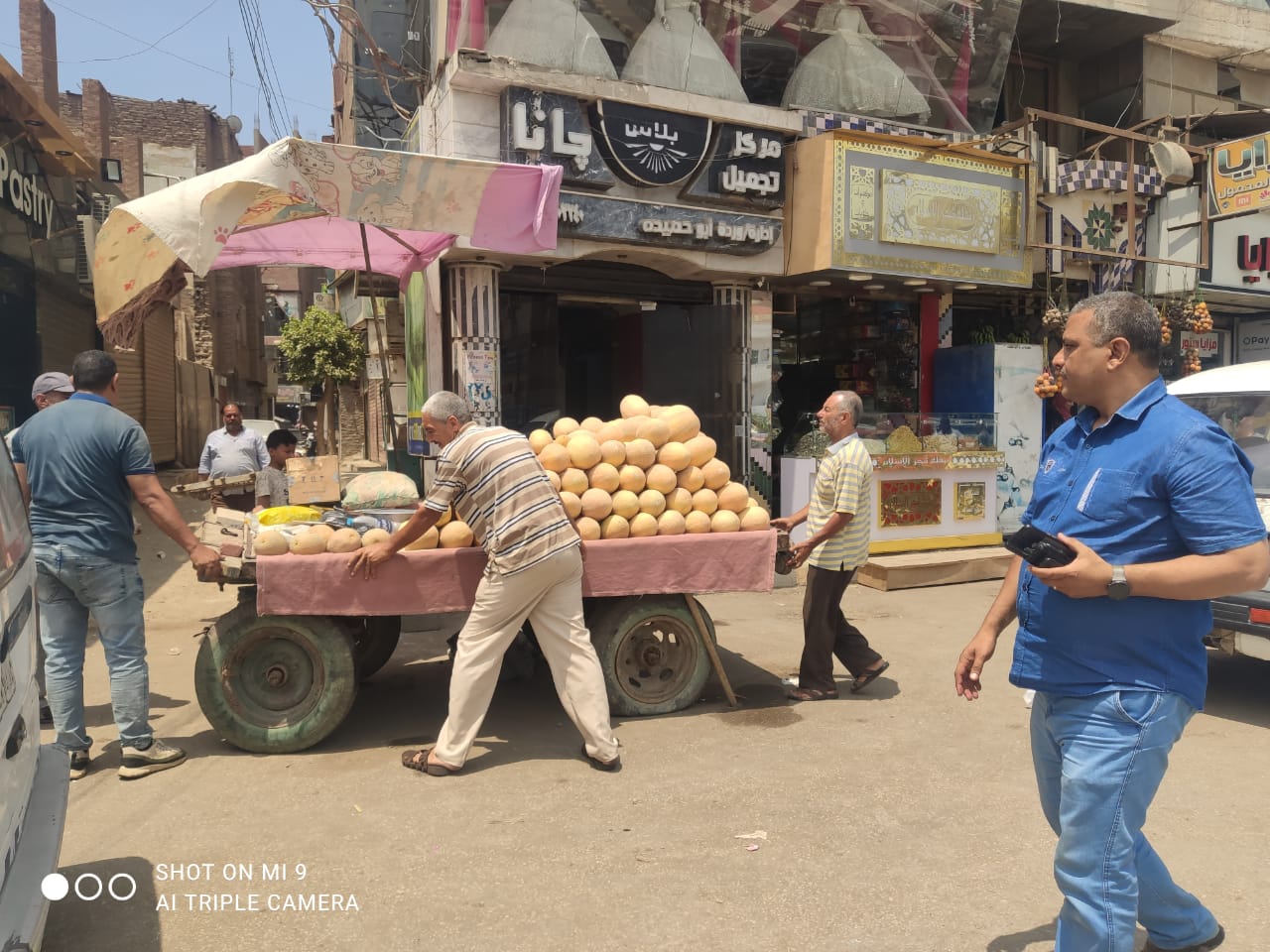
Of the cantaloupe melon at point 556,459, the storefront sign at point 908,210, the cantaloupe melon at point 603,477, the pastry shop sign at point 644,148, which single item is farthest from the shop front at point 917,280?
the cantaloupe melon at point 556,459

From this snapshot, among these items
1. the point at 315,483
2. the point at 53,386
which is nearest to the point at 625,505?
the point at 315,483

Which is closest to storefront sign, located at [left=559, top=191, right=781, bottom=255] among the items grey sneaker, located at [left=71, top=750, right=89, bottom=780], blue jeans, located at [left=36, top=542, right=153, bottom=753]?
blue jeans, located at [left=36, top=542, right=153, bottom=753]

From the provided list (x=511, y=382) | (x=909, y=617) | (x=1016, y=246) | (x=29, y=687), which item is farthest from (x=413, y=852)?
(x=1016, y=246)

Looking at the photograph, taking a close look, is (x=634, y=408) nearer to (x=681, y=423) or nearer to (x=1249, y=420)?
(x=681, y=423)

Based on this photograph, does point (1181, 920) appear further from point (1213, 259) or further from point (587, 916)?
point (1213, 259)

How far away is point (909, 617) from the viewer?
788 centimetres

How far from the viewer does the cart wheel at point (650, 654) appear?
4980 millimetres

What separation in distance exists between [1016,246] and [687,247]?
425cm

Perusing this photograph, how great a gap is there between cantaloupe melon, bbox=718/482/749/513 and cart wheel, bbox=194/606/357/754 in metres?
2.19

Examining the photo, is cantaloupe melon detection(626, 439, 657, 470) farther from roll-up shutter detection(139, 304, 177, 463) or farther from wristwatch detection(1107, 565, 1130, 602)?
roll-up shutter detection(139, 304, 177, 463)

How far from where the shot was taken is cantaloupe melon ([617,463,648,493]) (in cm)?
502

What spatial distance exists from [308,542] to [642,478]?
70.9 inches

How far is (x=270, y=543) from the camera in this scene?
4.32m

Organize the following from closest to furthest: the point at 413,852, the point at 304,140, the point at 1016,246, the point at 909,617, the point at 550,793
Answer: the point at 413,852 < the point at 550,793 < the point at 304,140 < the point at 909,617 < the point at 1016,246
